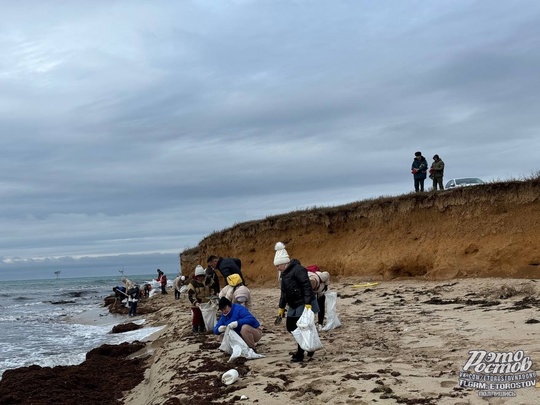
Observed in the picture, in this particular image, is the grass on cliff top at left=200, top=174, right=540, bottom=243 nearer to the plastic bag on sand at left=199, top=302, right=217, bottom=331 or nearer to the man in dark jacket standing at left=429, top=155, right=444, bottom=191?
the man in dark jacket standing at left=429, top=155, right=444, bottom=191

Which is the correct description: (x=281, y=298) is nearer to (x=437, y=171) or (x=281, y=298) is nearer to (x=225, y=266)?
(x=225, y=266)

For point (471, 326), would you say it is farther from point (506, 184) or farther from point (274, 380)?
point (506, 184)

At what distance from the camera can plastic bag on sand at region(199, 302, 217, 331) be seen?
1072 cm

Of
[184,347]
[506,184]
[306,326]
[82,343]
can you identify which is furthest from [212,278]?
[506,184]

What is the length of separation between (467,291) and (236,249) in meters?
15.2

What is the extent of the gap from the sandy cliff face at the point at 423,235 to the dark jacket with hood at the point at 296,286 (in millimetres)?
9221

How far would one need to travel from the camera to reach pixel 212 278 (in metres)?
10.9

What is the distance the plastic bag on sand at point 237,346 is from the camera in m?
7.84

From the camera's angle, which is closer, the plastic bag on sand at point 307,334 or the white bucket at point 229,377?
the white bucket at point 229,377

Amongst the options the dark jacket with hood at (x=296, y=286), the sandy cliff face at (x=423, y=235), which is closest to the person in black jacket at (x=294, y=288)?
the dark jacket with hood at (x=296, y=286)

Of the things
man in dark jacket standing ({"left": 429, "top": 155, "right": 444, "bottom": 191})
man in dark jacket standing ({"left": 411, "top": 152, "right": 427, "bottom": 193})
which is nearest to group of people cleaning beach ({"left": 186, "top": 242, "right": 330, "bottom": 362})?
man in dark jacket standing ({"left": 411, "top": 152, "right": 427, "bottom": 193})

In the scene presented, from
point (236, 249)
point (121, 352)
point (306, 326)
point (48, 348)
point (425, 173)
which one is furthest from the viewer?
point (236, 249)

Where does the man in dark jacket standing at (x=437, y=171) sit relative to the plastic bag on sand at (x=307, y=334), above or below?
above

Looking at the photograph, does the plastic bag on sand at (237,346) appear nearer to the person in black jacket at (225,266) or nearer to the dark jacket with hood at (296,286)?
the dark jacket with hood at (296,286)
